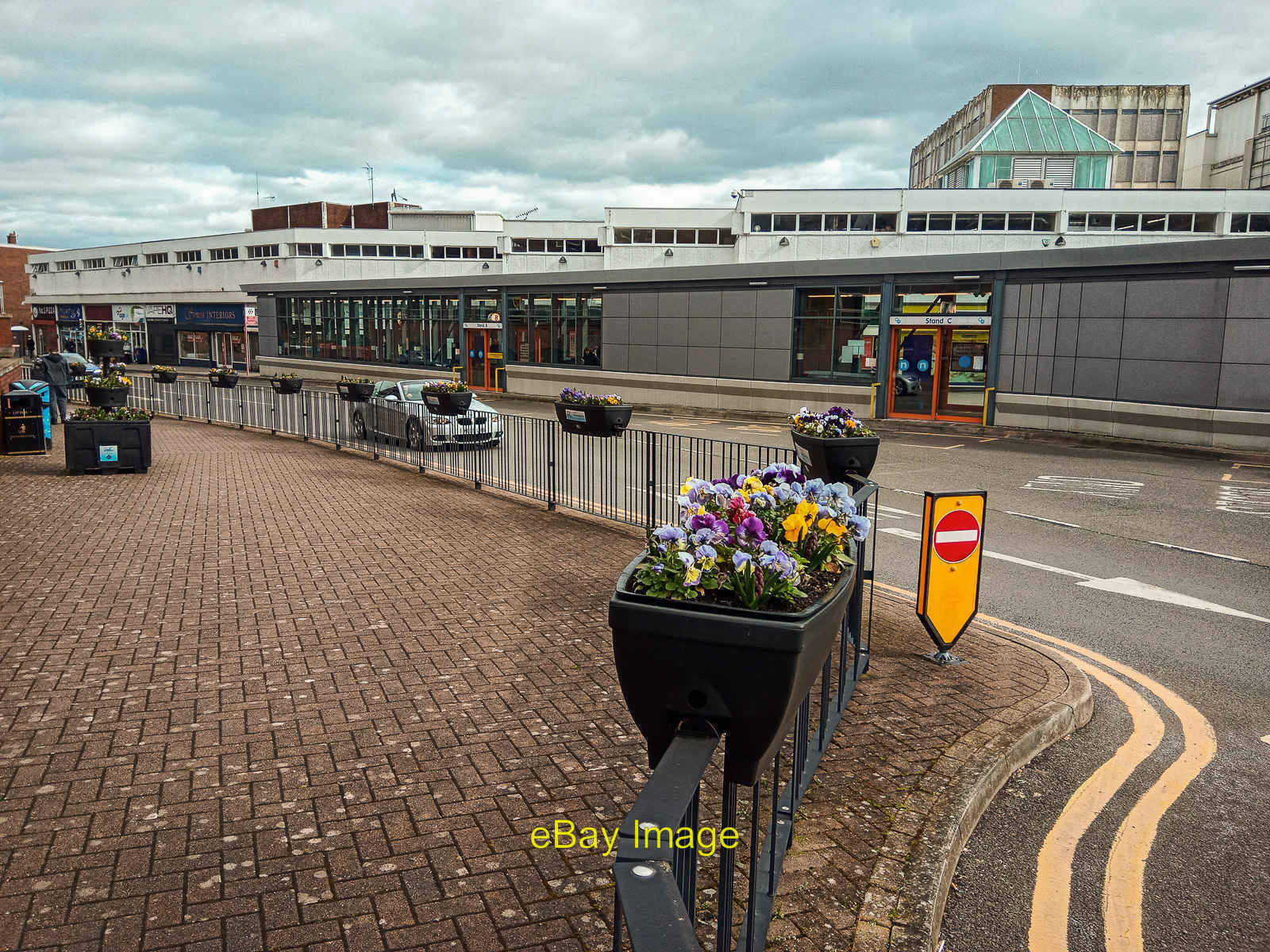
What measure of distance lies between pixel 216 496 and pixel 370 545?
3.98 m

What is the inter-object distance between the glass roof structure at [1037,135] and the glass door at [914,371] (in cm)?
4508

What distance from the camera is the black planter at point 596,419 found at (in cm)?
1180

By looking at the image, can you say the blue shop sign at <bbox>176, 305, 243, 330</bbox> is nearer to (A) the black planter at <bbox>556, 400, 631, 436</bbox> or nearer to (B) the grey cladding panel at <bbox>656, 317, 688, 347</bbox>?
(B) the grey cladding panel at <bbox>656, 317, 688, 347</bbox>

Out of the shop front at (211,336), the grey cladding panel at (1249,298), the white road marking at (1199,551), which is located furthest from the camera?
the shop front at (211,336)

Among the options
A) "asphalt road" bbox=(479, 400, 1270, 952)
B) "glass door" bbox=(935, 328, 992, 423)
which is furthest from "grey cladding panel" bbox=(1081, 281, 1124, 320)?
"asphalt road" bbox=(479, 400, 1270, 952)

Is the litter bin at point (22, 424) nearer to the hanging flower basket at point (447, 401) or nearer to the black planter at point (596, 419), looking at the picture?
the hanging flower basket at point (447, 401)

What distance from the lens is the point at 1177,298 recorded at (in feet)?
67.8

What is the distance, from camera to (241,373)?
191 feet

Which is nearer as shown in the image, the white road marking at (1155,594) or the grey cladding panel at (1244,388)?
the white road marking at (1155,594)

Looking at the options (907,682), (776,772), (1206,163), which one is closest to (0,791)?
(776,772)

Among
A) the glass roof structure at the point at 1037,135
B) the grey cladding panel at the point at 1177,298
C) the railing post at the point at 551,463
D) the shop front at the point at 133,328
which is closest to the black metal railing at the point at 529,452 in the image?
the railing post at the point at 551,463

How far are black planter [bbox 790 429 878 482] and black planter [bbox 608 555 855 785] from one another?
448 centimetres

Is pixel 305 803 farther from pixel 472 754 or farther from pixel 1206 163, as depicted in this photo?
pixel 1206 163

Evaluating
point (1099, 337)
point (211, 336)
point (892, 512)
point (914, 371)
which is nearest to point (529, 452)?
point (892, 512)
